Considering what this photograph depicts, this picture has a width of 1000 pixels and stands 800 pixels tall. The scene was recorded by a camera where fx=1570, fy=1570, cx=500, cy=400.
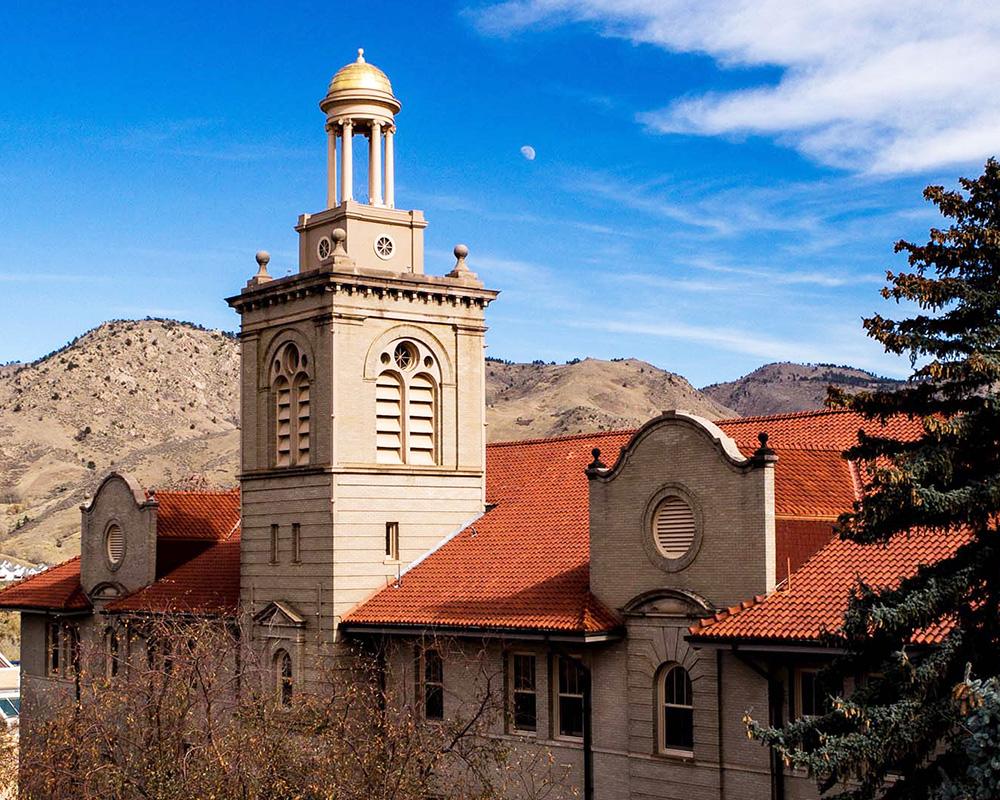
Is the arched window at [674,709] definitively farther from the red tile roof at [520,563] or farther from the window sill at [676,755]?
the red tile roof at [520,563]

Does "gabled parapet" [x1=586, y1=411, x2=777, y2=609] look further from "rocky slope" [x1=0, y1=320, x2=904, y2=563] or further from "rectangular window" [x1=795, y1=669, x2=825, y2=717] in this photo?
"rocky slope" [x1=0, y1=320, x2=904, y2=563]

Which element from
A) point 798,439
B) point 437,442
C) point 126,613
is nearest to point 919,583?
point 798,439

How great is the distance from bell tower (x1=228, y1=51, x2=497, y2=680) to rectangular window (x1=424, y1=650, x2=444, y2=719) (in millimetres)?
2718

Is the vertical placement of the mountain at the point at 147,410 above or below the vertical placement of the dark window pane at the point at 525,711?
above

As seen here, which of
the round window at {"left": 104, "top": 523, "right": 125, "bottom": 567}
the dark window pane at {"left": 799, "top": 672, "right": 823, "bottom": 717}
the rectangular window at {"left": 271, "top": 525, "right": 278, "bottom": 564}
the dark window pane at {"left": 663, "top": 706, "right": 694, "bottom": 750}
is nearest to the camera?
the dark window pane at {"left": 799, "top": 672, "right": 823, "bottom": 717}

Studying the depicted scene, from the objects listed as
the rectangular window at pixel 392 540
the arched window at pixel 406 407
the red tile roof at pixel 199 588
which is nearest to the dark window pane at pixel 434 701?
the rectangular window at pixel 392 540

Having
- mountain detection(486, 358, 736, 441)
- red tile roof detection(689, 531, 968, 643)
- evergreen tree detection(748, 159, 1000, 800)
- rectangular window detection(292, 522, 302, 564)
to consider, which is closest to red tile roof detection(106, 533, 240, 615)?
rectangular window detection(292, 522, 302, 564)

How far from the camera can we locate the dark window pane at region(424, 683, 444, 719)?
34.2 metres

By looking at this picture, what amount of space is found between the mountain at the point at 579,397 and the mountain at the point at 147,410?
0.19 meters

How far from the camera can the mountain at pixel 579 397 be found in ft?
465

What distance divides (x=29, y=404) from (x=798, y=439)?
123494 millimetres

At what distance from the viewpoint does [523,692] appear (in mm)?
32500

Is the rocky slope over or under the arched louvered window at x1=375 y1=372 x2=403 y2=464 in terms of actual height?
over

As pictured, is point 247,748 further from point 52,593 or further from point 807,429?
point 52,593
